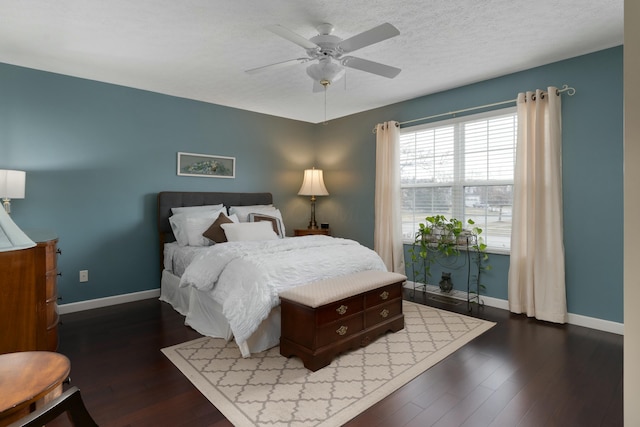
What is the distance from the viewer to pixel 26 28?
266 centimetres

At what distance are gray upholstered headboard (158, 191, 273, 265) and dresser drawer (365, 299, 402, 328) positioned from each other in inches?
107

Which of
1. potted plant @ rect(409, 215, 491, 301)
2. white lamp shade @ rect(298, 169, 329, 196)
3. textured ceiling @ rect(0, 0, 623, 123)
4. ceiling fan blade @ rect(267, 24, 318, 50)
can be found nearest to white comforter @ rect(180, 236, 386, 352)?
potted plant @ rect(409, 215, 491, 301)

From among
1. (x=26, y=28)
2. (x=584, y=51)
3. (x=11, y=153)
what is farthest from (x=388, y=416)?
(x=11, y=153)

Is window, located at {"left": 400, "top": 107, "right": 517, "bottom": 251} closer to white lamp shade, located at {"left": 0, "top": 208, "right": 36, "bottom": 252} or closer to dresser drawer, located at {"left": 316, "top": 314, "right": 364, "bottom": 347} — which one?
dresser drawer, located at {"left": 316, "top": 314, "right": 364, "bottom": 347}

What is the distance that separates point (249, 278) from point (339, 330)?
2.61 feet

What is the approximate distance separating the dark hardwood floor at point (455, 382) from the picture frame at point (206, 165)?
2045mm

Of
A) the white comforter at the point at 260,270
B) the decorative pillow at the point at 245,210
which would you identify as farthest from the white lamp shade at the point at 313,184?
the white comforter at the point at 260,270

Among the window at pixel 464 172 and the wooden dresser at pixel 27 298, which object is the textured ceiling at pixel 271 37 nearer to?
the window at pixel 464 172

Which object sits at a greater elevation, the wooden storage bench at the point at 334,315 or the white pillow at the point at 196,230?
the white pillow at the point at 196,230

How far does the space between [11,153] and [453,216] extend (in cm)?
474

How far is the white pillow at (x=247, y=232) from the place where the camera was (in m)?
3.84

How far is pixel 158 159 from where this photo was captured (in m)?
4.29

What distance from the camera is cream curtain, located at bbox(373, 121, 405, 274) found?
470 centimetres

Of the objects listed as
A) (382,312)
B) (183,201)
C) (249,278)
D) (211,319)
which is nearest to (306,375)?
(249,278)
